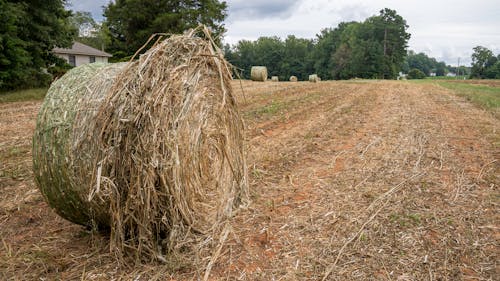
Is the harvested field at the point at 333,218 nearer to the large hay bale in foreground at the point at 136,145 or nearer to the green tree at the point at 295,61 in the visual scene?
the large hay bale in foreground at the point at 136,145

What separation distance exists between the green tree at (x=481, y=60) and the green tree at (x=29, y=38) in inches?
3174

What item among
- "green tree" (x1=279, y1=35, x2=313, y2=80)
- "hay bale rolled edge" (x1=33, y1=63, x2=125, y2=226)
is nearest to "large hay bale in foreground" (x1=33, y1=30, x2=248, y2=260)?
"hay bale rolled edge" (x1=33, y1=63, x2=125, y2=226)

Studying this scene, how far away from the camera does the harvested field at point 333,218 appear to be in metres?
3.47

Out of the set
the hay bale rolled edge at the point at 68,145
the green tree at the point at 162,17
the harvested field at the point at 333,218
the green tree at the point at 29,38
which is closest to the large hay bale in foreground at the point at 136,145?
the hay bale rolled edge at the point at 68,145

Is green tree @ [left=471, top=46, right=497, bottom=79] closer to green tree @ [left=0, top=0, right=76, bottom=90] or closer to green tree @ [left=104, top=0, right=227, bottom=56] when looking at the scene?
green tree @ [left=104, top=0, right=227, bottom=56]

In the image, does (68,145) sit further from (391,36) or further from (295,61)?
(295,61)

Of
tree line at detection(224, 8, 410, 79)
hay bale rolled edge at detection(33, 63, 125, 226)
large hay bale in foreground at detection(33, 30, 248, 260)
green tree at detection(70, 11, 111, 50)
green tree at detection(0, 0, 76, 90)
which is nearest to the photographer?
large hay bale in foreground at detection(33, 30, 248, 260)

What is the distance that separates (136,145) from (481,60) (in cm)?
9199

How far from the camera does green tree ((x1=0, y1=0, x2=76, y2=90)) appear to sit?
15.6 meters

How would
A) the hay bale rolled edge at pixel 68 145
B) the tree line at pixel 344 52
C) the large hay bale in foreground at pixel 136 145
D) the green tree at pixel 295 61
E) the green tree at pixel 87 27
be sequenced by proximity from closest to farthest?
the large hay bale in foreground at pixel 136 145 < the hay bale rolled edge at pixel 68 145 < the green tree at pixel 87 27 < the tree line at pixel 344 52 < the green tree at pixel 295 61

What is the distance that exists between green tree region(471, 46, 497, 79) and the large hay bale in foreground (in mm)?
87852

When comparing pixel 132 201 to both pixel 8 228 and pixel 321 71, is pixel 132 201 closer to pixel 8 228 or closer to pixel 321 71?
pixel 8 228

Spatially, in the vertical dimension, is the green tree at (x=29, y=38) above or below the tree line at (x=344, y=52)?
below

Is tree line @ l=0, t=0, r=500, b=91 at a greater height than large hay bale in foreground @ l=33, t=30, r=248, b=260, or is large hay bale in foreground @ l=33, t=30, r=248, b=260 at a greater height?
tree line @ l=0, t=0, r=500, b=91
